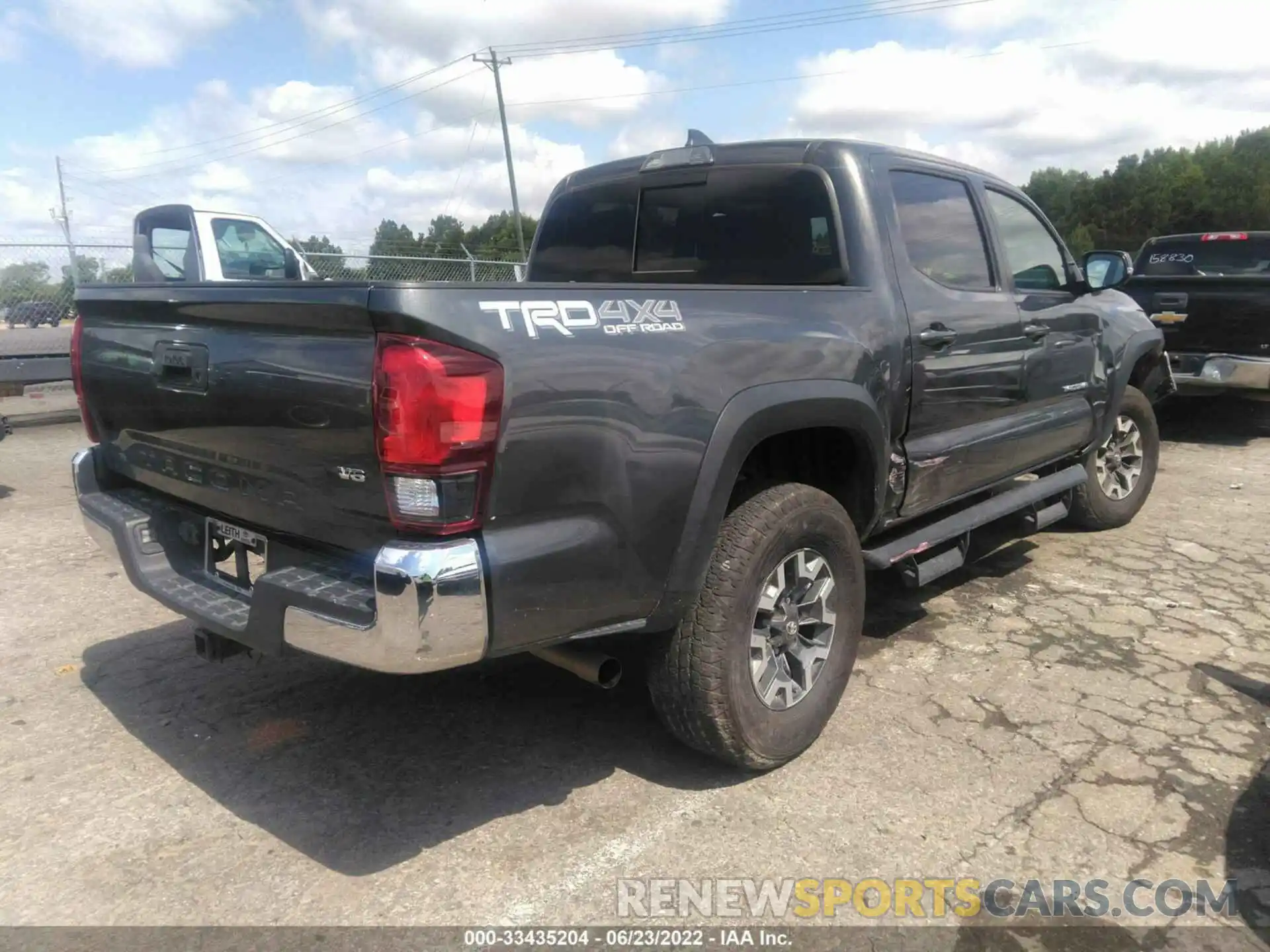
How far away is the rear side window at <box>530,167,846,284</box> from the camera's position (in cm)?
356

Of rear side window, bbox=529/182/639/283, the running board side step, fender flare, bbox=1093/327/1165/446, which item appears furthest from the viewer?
fender flare, bbox=1093/327/1165/446

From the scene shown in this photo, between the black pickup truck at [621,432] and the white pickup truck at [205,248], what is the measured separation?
6.55 metres

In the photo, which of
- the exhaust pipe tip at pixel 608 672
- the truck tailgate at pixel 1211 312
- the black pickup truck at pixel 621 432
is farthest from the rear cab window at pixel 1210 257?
the exhaust pipe tip at pixel 608 672

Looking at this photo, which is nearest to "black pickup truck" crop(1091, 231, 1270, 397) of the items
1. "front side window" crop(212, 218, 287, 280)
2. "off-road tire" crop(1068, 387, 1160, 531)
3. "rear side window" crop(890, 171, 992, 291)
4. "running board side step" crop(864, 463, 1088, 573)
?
"off-road tire" crop(1068, 387, 1160, 531)

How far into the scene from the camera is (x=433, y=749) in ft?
10.7

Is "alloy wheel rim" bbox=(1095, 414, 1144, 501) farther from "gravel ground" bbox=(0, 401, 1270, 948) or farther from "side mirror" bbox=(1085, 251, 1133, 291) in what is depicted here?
"gravel ground" bbox=(0, 401, 1270, 948)

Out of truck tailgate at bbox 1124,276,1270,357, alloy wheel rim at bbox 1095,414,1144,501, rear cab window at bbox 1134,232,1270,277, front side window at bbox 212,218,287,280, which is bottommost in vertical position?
alloy wheel rim at bbox 1095,414,1144,501

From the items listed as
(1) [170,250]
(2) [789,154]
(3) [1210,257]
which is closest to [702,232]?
(2) [789,154]

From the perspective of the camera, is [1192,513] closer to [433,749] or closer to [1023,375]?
[1023,375]

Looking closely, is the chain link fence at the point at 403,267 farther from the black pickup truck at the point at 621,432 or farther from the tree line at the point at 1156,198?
the tree line at the point at 1156,198

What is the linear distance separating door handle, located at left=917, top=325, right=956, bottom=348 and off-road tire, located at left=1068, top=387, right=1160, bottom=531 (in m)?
2.11

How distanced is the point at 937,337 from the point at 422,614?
94.2 inches

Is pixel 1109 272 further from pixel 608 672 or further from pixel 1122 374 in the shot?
pixel 608 672

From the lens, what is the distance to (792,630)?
313cm
